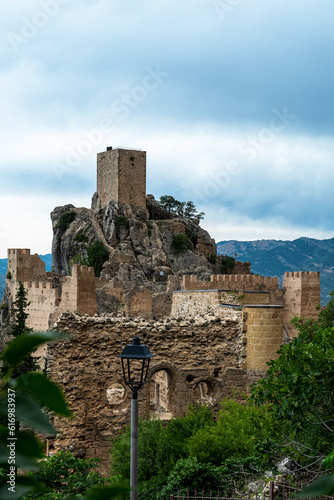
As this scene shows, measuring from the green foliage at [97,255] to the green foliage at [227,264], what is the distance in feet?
50.2

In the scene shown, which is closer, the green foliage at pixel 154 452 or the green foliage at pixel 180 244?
the green foliage at pixel 154 452

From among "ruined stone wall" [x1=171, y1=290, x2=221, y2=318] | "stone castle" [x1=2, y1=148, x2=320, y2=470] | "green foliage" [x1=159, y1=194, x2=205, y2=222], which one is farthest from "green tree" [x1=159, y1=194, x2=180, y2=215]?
"ruined stone wall" [x1=171, y1=290, x2=221, y2=318]

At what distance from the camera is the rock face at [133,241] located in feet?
212

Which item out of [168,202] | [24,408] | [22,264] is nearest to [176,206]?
[168,202]

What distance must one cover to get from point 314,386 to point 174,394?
5.58 metres

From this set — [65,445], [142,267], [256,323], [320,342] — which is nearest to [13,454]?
[320,342]

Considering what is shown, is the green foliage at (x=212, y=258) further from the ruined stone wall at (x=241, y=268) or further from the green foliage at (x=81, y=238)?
the green foliage at (x=81, y=238)

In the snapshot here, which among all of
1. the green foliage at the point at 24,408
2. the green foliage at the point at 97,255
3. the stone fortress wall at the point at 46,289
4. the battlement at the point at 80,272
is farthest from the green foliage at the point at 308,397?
the green foliage at the point at 97,255

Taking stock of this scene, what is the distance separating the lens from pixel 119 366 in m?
12.7

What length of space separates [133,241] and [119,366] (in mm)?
55391

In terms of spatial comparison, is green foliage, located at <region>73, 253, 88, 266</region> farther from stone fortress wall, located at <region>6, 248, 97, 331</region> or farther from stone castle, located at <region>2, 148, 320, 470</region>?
stone castle, located at <region>2, 148, 320, 470</region>

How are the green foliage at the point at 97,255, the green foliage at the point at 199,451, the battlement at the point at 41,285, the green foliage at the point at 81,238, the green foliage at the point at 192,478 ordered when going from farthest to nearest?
the green foliage at the point at 81,238 → the green foliage at the point at 97,255 → the battlement at the point at 41,285 → the green foliage at the point at 199,451 → the green foliage at the point at 192,478

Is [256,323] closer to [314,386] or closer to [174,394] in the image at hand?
[174,394]

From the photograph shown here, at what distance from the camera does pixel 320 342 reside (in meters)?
9.12
